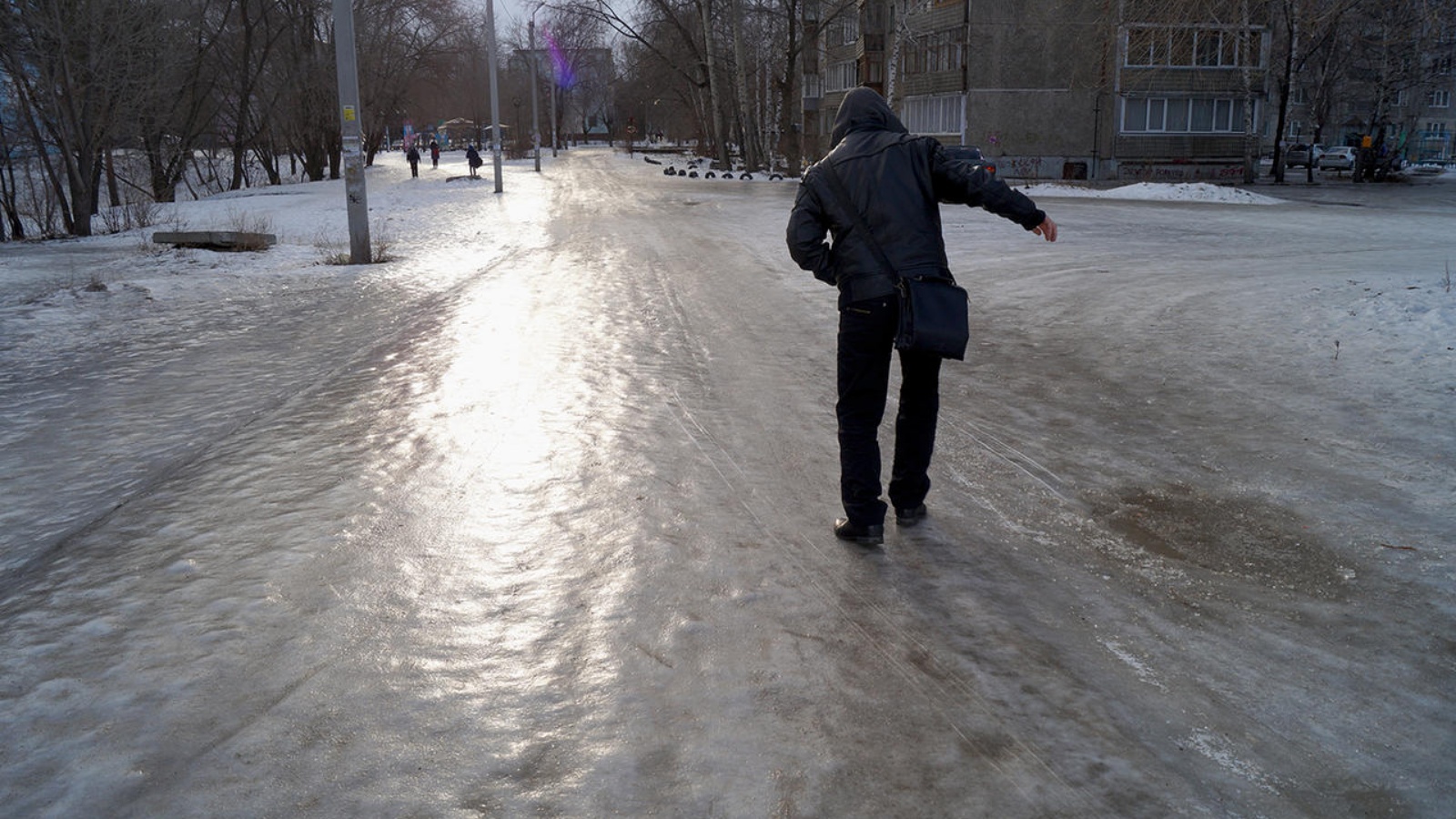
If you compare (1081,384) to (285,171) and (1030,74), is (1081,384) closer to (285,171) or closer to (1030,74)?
(1030,74)

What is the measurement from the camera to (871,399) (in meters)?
4.37

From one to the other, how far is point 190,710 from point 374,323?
7.26m

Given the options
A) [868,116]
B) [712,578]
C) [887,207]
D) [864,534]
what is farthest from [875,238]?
[712,578]

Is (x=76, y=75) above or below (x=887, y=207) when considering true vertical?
above

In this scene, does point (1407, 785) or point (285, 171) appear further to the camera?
point (285, 171)

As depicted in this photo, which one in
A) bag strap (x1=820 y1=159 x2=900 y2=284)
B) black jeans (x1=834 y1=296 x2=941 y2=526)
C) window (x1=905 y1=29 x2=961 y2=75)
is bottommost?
black jeans (x1=834 y1=296 x2=941 y2=526)

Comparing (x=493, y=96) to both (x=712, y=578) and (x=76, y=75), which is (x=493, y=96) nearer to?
(x=76, y=75)

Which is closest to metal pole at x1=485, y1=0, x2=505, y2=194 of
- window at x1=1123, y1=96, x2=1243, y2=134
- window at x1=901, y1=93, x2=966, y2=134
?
window at x1=901, y1=93, x2=966, y2=134

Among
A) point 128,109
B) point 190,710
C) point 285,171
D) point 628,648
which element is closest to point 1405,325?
point 628,648

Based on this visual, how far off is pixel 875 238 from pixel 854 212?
144mm

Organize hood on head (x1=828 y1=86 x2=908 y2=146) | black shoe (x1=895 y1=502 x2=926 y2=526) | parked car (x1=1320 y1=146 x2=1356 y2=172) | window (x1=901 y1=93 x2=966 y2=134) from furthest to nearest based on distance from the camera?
parked car (x1=1320 y1=146 x2=1356 y2=172)
window (x1=901 y1=93 x2=966 y2=134)
black shoe (x1=895 y1=502 x2=926 y2=526)
hood on head (x1=828 y1=86 x2=908 y2=146)

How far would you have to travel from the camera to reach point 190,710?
3.10 m

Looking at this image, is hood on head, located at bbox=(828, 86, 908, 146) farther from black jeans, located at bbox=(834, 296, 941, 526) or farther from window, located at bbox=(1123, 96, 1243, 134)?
window, located at bbox=(1123, 96, 1243, 134)

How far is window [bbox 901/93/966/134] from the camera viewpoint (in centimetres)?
4456
